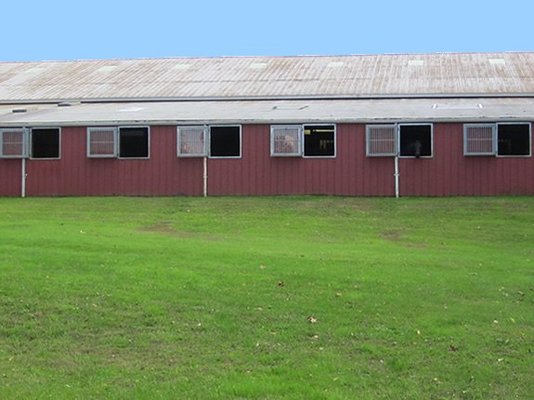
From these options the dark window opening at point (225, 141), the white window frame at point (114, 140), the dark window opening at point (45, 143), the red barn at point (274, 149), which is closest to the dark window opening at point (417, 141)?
the red barn at point (274, 149)

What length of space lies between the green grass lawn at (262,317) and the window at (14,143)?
11.0 metres

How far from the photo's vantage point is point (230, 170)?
26.6 metres

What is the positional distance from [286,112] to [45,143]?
333 inches

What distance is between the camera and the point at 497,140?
2522 centimetres

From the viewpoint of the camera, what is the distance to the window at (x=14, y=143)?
2755cm

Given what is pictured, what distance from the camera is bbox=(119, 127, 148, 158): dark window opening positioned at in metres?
27.0

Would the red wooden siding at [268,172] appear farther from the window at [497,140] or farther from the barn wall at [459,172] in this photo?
the window at [497,140]

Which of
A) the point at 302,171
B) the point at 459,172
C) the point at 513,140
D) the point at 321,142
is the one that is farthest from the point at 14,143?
the point at 513,140

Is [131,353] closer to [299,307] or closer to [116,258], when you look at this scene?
[299,307]

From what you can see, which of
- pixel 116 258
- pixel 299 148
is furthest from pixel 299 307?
pixel 299 148

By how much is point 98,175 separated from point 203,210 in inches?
239

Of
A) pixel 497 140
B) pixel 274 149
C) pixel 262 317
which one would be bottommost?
pixel 262 317

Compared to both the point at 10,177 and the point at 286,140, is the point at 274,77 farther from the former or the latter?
the point at 10,177

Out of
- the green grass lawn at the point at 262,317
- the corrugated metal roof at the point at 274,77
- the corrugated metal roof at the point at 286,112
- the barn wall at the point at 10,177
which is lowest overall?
the green grass lawn at the point at 262,317
